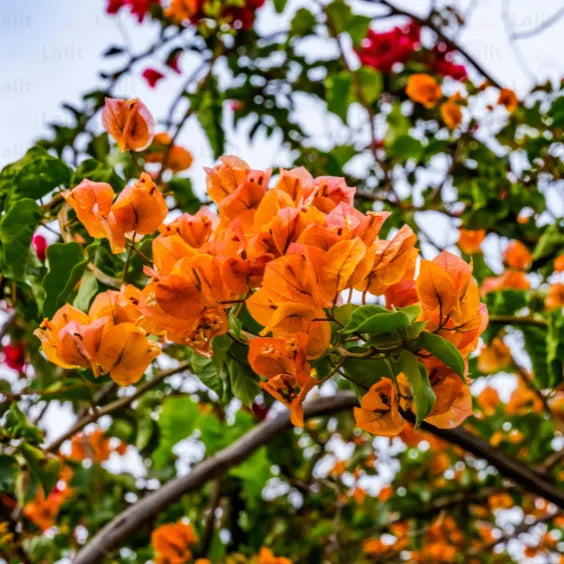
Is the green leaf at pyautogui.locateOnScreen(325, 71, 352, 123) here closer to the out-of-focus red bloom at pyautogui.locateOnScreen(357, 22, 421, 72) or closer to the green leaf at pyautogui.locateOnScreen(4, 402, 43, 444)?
the out-of-focus red bloom at pyautogui.locateOnScreen(357, 22, 421, 72)

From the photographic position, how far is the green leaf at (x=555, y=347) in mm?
1211

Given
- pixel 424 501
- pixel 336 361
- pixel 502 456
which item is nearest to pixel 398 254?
pixel 336 361

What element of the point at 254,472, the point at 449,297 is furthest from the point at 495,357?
the point at 449,297

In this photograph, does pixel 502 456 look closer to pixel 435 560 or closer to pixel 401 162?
pixel 401 162

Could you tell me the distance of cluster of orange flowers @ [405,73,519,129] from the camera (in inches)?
70.6

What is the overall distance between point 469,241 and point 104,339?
1.48 metres

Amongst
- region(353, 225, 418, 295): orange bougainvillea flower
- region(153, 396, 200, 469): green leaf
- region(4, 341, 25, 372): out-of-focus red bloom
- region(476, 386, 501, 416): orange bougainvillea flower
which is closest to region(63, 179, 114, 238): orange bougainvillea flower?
region(353, 225, 418, 295): orange bougainvillea flower

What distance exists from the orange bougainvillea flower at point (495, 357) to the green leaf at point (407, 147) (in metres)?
0.50

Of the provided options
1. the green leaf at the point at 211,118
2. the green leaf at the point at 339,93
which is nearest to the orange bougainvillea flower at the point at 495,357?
the green leaf at the point at 339,93

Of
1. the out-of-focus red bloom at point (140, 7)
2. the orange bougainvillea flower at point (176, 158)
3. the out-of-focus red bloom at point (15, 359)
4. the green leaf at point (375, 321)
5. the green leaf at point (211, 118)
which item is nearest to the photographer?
the green leaf at point (375, 321)

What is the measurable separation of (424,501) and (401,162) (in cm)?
125

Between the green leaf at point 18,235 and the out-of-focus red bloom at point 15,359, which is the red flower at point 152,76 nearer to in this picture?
the out-of-focus red bloom at point 15,359

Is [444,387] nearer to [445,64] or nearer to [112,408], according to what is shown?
[112,408]

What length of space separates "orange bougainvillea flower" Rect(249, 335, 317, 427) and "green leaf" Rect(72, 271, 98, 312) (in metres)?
0.20
